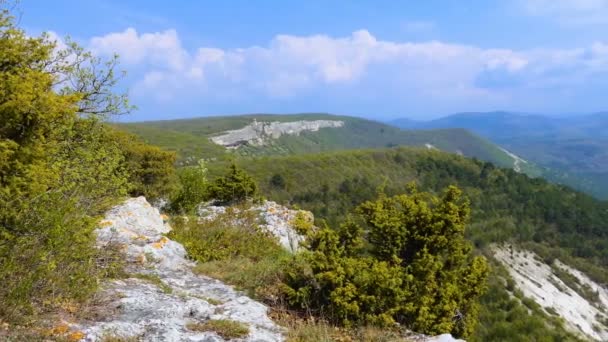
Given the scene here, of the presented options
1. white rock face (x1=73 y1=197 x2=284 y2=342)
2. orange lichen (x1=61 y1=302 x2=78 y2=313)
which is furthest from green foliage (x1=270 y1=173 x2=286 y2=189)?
orange lichen (x1=61 y1=302 x2=78 y2=313)

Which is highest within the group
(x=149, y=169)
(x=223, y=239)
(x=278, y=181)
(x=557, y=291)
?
(x=149, y=169)

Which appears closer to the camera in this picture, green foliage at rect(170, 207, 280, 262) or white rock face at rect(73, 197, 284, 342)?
white rock face at rect(73, 197, 284, 342)

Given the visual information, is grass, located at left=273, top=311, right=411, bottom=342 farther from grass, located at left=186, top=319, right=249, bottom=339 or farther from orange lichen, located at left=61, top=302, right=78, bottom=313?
orange lichen, located at left=61, top=302, right=78, bottom=313

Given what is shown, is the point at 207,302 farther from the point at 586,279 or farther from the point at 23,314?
the point at 586,279

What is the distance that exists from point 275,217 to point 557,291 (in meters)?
52.9

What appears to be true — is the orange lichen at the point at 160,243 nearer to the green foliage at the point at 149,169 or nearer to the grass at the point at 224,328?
the grass at the point at 224,328

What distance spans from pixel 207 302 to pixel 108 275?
1953 mm

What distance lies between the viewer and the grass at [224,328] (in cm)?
606

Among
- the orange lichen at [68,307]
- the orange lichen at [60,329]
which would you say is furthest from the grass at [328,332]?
the orange lichen at [68,307]

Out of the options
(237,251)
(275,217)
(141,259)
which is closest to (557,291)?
(275,217)

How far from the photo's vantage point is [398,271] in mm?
7605

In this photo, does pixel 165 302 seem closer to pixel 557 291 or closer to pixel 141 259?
pixel 141 259

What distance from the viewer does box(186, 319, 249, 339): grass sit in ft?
19.9

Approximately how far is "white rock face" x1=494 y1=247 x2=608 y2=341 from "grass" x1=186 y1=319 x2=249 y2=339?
4254 cm
